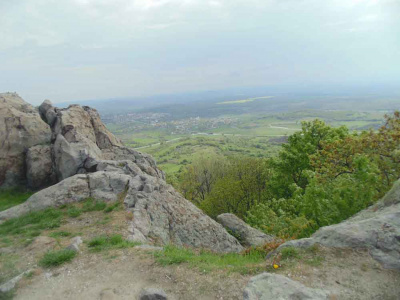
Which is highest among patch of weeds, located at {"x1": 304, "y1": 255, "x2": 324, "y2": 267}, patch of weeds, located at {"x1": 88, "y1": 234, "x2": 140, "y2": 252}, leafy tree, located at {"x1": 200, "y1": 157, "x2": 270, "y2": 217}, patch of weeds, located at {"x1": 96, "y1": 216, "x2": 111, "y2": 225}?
patch of weeds, located at {"x1": 304, "y1": 255, "x2": 324, "y2": 267}

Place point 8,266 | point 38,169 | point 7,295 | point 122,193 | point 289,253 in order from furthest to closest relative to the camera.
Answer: point 38,169
point 122,193
point 8,266
point 289,253
point 7,295

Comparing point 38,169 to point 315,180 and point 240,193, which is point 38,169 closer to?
point 315,180

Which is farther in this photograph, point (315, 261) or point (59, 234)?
point (59, 234)

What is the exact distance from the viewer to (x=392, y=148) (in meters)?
18.1

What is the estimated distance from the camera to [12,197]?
77.9 ft

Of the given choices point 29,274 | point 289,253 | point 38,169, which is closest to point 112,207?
point 29,274

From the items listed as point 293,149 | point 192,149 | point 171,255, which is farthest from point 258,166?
point 192,149

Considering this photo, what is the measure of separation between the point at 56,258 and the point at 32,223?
21.1ft

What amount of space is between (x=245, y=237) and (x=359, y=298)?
13177mm

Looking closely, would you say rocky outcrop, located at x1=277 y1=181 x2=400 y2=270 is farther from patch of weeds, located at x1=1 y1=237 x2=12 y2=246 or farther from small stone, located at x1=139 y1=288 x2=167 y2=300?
patch of weeds, located at x1=1 y1=237 x2=12 y2=246

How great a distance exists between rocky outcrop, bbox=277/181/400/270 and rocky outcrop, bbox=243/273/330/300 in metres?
2.45

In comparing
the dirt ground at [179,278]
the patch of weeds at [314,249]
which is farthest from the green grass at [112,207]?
the patch of weeds at [314,249]

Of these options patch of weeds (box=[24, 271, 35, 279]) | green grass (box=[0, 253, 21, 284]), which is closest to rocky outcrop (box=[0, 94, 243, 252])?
patch of weeds (box=[24, 271, 35, 279])

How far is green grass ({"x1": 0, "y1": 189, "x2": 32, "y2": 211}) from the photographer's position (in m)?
22.5
